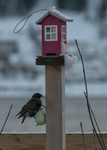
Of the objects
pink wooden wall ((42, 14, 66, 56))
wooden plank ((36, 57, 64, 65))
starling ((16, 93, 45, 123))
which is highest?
pink wooden wall ((42, 14, 66, 56))

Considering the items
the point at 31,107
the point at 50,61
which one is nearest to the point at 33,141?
the point at 31,107

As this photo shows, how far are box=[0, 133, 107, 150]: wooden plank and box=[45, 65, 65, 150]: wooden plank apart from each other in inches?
9.6

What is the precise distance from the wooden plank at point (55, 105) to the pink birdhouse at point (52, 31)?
0.20ft

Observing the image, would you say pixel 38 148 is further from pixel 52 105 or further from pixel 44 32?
pixel 44 32

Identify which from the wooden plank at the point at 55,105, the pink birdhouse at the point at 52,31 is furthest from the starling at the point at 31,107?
the pink birdhouse at the point at 52,31

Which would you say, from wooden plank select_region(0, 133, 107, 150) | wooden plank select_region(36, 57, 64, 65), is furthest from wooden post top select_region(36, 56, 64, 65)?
wooden plank select_region(0, 133, 107, 150)

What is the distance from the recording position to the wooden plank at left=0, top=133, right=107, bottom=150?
1.14m

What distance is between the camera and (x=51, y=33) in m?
0.87

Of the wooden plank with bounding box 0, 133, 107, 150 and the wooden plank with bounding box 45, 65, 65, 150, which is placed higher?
the wooden plank with bounding box 45, 65, 65, 150

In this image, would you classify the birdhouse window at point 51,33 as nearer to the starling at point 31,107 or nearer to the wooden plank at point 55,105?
the wooden plank at point 55,105

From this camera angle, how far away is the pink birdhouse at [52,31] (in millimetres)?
860

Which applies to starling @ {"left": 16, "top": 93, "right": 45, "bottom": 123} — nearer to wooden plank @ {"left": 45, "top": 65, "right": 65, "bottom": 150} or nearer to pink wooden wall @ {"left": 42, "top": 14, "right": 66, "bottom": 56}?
wooden plank @ {"left": 45, "top": 65, "right": 65, "bottom": 150}

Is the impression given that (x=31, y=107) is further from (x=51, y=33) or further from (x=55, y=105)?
(x=51, y=33)

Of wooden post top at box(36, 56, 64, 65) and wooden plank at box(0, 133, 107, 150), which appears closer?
wooden post top at box(36, 56, 64, 65)
